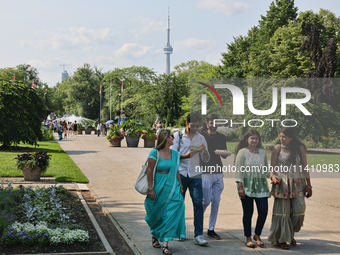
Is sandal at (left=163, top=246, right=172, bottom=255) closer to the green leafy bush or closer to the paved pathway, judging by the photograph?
the paved pathway

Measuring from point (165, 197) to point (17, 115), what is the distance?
16.9m

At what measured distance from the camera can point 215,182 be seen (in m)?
6.18

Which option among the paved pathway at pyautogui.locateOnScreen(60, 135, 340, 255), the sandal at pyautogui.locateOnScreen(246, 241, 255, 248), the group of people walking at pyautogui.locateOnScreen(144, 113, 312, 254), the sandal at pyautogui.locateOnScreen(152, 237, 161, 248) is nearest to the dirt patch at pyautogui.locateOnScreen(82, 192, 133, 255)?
the paved pathway at pyautogui.locateOnScreen(60, 135, 340, 255)

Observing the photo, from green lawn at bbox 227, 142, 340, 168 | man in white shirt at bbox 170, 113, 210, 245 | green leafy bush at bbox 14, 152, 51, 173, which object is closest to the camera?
man in white shirt at bbox 170, 113, 210, 245

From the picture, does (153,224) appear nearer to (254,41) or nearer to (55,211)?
(55,211)

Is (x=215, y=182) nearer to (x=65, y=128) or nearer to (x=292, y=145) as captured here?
(x=292, y=145)

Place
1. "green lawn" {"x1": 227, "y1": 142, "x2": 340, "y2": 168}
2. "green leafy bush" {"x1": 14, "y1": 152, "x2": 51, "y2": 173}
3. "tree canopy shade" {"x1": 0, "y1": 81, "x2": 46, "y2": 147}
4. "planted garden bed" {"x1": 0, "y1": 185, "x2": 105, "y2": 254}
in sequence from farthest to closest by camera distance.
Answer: "tree canopy shade" {"x1": 0, "y1": 81, "x2": 46, "y2": 147}
"green leafy bush" {"x1": 14, "y1": 152, "x2": 51, "y2": 173}
"green lawn" {"x1": 227, "y1": 142, "x2": 340, "y2": 168}
"planted garden bed" {"x1": 0, "y1": 185, "x2": 105, "y2": 254}

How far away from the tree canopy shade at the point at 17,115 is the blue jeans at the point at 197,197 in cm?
1610

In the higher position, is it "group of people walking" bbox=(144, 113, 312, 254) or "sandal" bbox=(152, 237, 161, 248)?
"group of people walking" bbox=(144, 113, 312, 254)

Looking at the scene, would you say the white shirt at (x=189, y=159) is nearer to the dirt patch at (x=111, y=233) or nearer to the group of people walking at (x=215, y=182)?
the group of people walking at (x=215, y=182)

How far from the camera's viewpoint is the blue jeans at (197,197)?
5781 millimetres

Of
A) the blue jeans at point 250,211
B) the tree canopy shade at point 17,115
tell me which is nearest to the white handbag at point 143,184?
the blue jeans at point 250,211

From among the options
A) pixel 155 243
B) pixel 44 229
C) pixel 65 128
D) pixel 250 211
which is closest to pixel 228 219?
pixel 250 211

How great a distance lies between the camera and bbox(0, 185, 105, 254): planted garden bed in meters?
5.36
